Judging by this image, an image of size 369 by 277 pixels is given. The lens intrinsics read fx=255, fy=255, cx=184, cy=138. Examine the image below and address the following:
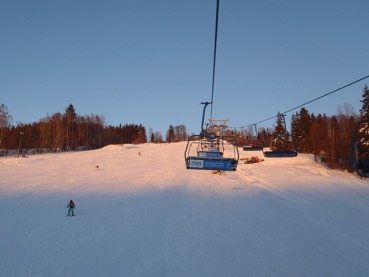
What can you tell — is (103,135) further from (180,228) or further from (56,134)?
(180,228)

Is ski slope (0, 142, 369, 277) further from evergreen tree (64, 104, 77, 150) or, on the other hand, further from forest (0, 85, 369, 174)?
evergreen tree (64, 104, 77, 150)

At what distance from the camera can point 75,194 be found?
25.5m

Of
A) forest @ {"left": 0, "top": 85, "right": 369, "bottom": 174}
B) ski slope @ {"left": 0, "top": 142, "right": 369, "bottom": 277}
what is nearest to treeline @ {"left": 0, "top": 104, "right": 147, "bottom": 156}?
forest @ {"left": 0, "top": 85, "right": 369, "bottom": 174}

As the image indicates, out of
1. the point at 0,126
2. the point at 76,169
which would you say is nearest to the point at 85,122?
the point at 0,126

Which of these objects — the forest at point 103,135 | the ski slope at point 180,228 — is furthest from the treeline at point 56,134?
the ski slope at point 180,228

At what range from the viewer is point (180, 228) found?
17.0 m

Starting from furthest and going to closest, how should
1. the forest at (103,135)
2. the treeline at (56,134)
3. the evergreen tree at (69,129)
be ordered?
the evergreen tree at (69,129)
the treeline at (56,134)
the forest at (103,135)

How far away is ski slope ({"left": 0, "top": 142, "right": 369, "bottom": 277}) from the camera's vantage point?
1204cm

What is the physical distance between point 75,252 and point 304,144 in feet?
228

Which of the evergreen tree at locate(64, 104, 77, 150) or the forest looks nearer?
the forest

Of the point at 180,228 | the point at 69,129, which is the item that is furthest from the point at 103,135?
the point at 180,228

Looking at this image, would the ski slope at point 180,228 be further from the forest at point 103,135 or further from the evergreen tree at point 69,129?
the evergreen tree at point 69,129

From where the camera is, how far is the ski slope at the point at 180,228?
12039 millimetres

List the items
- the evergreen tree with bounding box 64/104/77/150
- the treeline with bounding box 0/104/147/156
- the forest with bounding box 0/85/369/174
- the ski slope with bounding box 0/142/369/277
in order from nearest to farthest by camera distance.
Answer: the ski slope with bounding box 0/142/369/277
the forest with bounding box 0/85/369/174
the treeline with bounding box 0/104/147/156
the evergreen tree with bounding box 64/104/77/150
